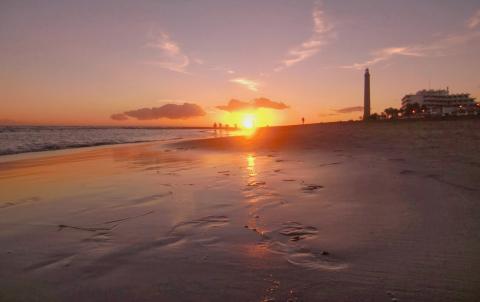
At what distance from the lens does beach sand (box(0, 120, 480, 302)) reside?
6.38 feet

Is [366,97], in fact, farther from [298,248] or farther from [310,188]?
[298,248]

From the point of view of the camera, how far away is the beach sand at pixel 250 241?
194 cm

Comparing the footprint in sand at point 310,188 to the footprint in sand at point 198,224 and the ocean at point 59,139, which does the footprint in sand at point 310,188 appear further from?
the ocean at point 59,139

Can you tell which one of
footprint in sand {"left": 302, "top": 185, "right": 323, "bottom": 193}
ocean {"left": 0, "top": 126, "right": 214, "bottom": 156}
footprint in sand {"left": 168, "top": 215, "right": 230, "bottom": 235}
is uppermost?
ocean {"left": 0, "top": 126, "right": 214, "bottom": 156}

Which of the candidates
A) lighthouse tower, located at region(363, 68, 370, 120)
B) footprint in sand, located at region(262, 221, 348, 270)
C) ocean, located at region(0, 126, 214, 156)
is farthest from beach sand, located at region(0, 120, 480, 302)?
lighthouse tower, located at region(363, 68, 370, 120)

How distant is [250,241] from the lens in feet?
9.09

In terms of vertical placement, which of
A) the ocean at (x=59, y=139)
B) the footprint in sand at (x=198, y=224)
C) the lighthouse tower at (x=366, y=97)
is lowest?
the footprint in sand at (x=198, y=224)

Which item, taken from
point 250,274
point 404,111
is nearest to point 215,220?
point 250,274

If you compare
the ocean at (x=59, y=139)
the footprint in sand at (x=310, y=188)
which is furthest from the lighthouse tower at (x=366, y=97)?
the footprint in sand at (x=310, y=188)

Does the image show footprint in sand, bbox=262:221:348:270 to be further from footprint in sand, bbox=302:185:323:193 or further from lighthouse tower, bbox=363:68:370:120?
lighthouse tower, bbox=363:68:370:120

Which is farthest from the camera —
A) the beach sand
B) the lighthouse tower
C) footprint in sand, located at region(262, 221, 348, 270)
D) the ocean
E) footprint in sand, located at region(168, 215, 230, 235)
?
the lighthouse tower

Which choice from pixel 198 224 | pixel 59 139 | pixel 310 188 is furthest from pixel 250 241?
pixel 59 139

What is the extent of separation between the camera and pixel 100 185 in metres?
5.87

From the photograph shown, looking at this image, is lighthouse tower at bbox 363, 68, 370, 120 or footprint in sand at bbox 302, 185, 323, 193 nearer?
footprint in sand at bbox 302, 185, 323, 193
